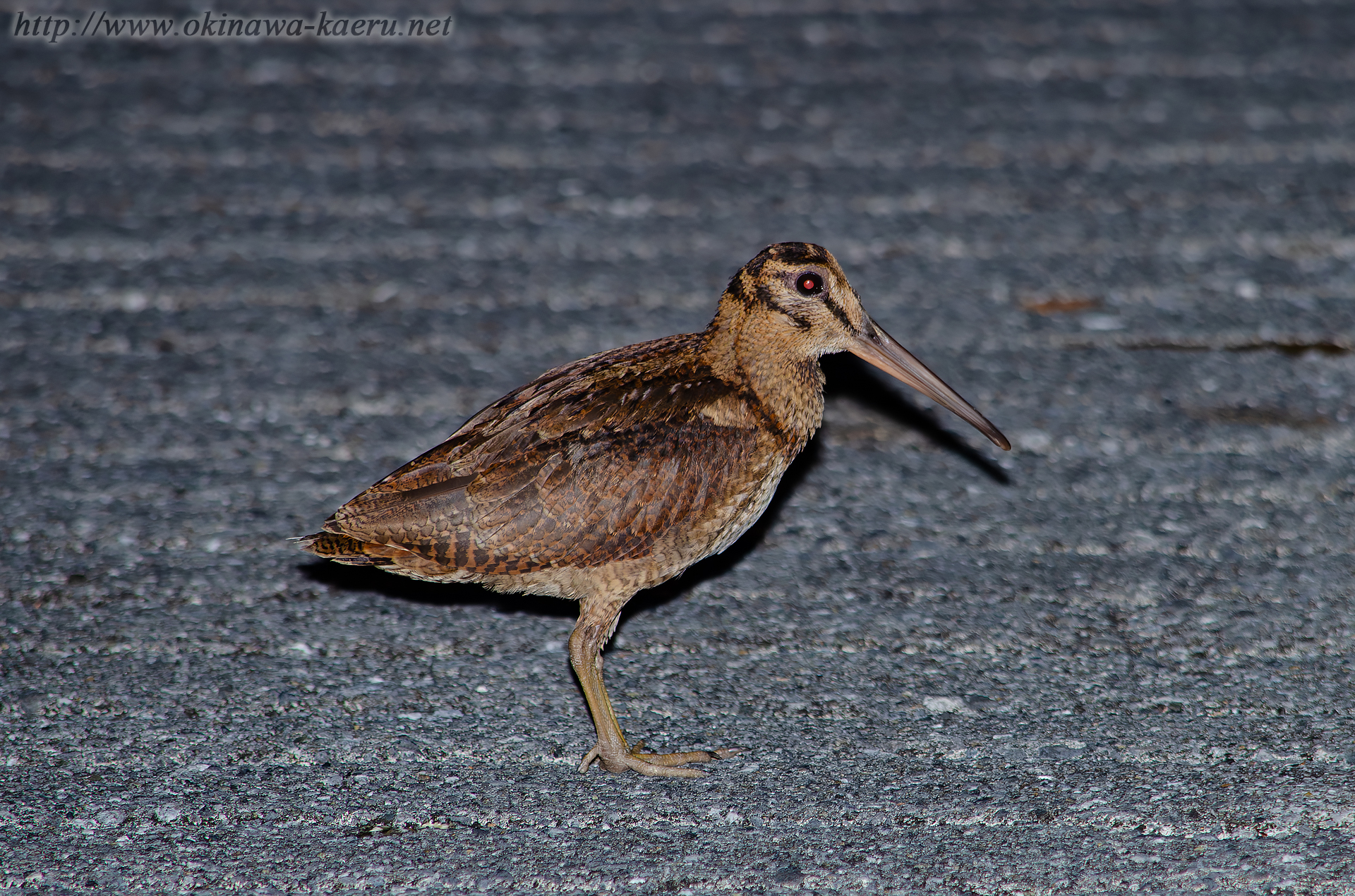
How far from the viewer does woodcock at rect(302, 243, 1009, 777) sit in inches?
161

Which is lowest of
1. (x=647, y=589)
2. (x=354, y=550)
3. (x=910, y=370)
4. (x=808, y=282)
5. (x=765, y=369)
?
(x=647, y=589)

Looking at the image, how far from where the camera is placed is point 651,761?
4.08 metres

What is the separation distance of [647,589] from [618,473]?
0.75m

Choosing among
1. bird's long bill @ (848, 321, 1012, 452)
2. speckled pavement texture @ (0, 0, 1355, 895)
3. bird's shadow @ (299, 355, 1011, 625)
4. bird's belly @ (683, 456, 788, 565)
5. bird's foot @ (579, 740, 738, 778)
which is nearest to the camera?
speckled pavement texture @ (0, 0, 1355, 895)

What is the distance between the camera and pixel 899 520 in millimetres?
5262

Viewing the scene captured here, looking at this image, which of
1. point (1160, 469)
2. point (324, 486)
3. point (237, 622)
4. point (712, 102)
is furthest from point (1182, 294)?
point (237, 622)

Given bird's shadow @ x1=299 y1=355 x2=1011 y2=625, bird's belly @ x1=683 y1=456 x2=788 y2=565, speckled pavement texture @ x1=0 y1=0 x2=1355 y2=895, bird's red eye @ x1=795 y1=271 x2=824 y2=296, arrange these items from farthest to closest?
bird's shadow @ x1=299 y1=355 x2=1011 y2=625 < bird's red eye @ x1=795 y1=271 x2=824 y2=296 < bird's belly @ x1=683 y1=456 x2=788 y2=565 < speckled pavement texture @ x1=0 y1=0 x2=1355 y2=895

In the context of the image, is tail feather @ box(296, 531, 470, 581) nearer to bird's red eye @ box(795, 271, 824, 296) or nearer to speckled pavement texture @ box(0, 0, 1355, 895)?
speckled pavement texture @ box(0, 0, 1355, 895)

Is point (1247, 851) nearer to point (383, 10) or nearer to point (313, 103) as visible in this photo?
point (313, 103)

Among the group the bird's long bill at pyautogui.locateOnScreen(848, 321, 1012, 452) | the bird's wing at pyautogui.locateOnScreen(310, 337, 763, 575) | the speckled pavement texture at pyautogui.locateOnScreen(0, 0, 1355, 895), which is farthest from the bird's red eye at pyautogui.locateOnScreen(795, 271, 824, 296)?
the speckled pavement texture at pyautogui.locateOnScreen(0, 0, 1355, 895)

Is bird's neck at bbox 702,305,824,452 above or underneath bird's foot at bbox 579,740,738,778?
above

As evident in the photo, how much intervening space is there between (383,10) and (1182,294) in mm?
5053

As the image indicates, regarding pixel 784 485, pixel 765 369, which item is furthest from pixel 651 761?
pixel 784 485

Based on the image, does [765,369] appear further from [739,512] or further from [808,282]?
[739,512]
